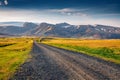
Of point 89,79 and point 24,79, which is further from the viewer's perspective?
point 24,79

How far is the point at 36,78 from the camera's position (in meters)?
19.5

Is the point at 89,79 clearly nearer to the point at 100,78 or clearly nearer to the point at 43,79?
the point at 100,78

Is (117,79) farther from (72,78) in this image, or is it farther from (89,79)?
(72,78)

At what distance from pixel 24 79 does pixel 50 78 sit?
7.94ft

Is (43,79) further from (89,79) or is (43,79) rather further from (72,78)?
(89,79)

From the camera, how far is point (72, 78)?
741 inches

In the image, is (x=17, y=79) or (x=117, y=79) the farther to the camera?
(x=17, y=79)

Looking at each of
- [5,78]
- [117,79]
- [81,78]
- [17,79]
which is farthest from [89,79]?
[5,78]

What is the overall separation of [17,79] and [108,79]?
27.3ft

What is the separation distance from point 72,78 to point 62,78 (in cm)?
97

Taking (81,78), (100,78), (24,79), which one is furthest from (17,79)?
(100,78)

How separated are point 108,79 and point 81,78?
7.74 feet

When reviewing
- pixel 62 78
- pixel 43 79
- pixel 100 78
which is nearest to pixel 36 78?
pixel 43 79

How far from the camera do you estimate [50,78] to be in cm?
1938
